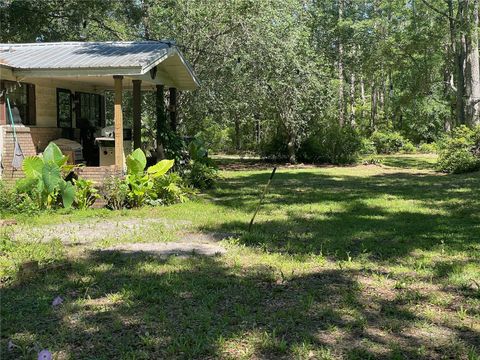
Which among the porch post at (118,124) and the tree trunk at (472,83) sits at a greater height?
the tree trunk at (472,83)

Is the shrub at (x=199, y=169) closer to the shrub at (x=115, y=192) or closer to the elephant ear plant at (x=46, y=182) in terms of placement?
the shrub at (x=115, y=192)

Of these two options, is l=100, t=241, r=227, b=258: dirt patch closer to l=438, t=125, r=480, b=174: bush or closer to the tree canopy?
the tree canopy

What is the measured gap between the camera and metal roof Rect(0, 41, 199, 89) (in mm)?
9992

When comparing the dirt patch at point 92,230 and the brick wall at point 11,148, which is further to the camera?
the brick wall at point 11,148

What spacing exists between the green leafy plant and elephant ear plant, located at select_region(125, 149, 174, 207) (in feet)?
2.08

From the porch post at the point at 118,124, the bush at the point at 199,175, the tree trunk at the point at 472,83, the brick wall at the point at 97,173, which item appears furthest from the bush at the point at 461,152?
the brick wall at the point at 97,173

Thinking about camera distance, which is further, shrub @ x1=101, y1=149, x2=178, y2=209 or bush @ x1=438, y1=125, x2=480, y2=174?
bush @ x1=438, y1=125, x2=480, y2=174

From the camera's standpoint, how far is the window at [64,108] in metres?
13.7

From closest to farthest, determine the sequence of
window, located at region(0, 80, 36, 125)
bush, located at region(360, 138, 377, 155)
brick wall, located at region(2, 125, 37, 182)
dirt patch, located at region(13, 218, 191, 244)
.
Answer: dirt patch, located at region(13, 218, 191, 244)
brick wall, located at region(2, 125, 37, 182)
window, located at region(0, 80, 36, 125)
bush, located at region(360, 138, 377, 155)

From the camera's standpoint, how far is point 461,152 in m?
16.6

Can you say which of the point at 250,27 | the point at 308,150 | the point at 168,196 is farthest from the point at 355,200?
the point at 308,150

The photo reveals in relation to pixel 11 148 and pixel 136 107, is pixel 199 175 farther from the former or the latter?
pixel 11 148

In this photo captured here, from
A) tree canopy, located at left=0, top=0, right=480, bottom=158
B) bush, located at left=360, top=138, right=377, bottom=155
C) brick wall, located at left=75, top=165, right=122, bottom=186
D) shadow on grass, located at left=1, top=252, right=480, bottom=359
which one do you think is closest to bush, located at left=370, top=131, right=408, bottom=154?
bush, located at left=360, top=138, right=377, bottom=155

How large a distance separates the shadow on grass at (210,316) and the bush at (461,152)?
12682mm
